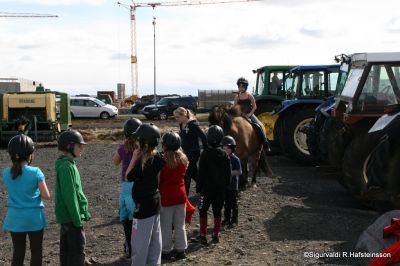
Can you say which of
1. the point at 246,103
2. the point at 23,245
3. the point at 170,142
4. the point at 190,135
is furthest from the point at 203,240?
the point at 246,103

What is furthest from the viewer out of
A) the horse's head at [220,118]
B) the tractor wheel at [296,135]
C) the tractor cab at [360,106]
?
the tractor wheel at [296,135]

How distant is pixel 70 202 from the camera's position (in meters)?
5.07

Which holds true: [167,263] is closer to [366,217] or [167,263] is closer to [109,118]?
[366,217]

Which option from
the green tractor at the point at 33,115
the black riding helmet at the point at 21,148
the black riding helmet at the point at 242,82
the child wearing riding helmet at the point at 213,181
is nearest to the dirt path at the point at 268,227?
the child wearing riding helmet at the point at 213,181

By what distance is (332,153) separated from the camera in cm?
920

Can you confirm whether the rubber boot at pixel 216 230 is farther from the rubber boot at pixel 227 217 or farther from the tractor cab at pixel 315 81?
the tractor cab at pixel 315 81

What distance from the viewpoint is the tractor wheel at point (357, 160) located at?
8.27m

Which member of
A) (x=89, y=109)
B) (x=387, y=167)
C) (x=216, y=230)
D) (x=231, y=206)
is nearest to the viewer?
(x=387, y=167)

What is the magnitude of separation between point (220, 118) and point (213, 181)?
3024 mm

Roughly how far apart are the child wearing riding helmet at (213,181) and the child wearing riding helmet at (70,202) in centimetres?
182

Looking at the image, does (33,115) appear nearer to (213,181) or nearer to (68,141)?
(213,181)

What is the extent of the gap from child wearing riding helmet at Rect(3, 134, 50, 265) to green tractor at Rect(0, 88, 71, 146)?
15.4 meters

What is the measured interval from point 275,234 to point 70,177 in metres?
3.08

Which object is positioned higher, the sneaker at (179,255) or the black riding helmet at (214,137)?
the black riding helmet at (214,137)
